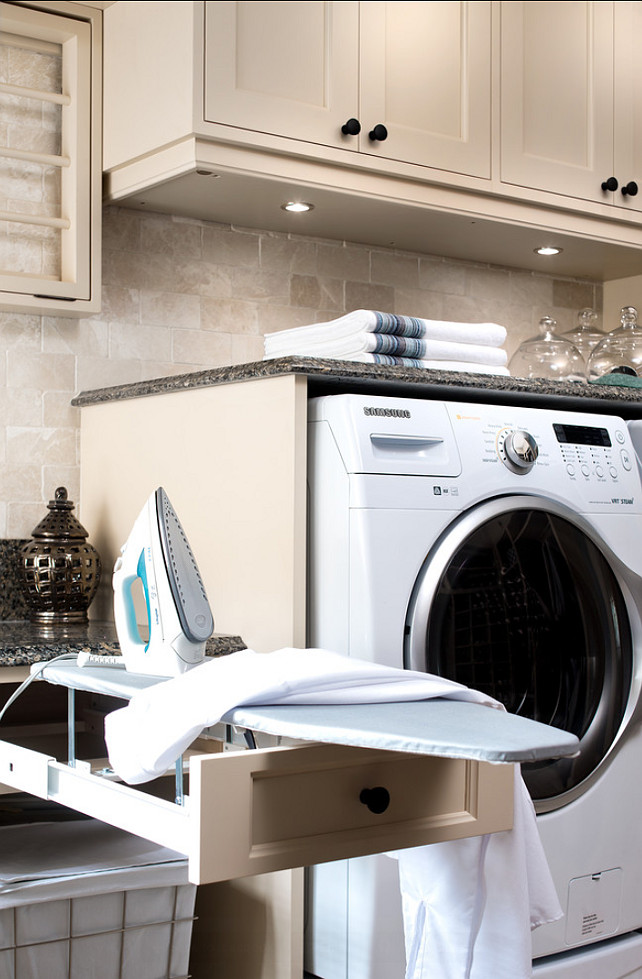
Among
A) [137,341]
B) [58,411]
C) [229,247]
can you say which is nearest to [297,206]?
[229,247]

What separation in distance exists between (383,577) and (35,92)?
4.17 feet

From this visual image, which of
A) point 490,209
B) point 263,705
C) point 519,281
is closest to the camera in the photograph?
point 263,705

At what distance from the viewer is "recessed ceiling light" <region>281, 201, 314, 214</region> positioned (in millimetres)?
2396

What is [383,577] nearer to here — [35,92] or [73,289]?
[73,289]

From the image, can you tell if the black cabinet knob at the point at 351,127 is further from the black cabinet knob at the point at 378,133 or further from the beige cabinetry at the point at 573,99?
the beige cabinetry at the point at 573,99

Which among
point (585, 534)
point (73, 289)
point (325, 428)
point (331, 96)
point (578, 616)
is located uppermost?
point (331, 96)

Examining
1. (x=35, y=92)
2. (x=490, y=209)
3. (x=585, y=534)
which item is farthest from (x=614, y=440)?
(x=35, y=92)

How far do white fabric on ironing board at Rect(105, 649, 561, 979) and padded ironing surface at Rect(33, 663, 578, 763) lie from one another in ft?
0.07

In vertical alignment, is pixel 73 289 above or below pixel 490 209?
below

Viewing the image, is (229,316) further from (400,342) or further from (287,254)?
(400,342)

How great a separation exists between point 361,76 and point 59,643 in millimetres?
1305

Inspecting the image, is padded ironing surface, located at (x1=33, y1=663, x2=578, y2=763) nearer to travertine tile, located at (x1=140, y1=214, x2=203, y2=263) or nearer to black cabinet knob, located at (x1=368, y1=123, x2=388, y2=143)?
black cabinet knob, located at (x1=368, y1=123, x2=388, y2=143)

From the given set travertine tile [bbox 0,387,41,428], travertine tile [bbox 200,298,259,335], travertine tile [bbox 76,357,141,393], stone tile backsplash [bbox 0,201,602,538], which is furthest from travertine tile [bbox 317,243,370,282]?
travertine tile [bbox 0,387,41,428]

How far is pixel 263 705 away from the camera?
109cm
